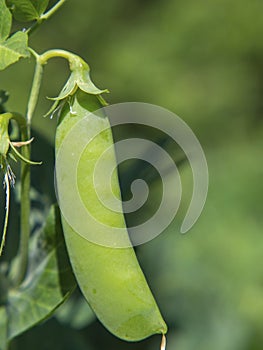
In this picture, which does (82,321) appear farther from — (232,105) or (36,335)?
(232,105)

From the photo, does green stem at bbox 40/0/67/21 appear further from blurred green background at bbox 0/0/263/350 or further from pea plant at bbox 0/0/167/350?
blurred green background at bbox 0/0/263/350

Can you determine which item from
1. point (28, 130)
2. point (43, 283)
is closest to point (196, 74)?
point (43, 283)

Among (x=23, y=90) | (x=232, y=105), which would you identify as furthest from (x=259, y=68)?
(x=23, y=90)

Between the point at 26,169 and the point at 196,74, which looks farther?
the point at 196,74

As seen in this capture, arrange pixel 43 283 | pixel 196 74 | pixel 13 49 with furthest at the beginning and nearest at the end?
Answer: pixel 196 74 → pixel 43 283 → pixel 13 49

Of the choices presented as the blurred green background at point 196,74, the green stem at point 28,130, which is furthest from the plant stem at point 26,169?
the blurred green background at point 196,74

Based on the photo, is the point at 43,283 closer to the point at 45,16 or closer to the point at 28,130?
the point at 28,130

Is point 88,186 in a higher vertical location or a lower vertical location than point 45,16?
lower
